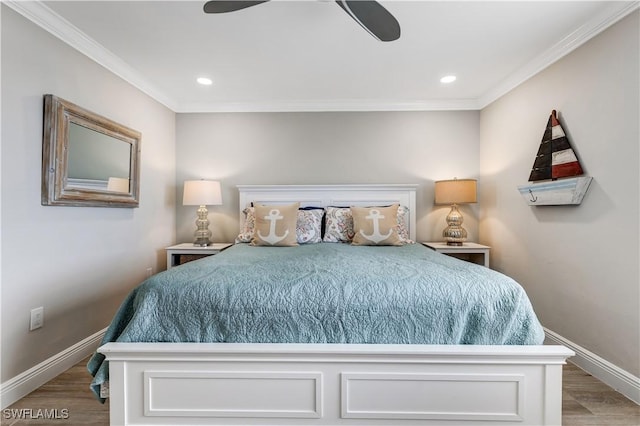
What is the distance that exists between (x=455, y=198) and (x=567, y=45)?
142 cm

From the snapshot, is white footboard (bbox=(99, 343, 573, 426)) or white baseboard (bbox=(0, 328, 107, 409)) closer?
white footboard (bbox=(99, 343, 573, 426))

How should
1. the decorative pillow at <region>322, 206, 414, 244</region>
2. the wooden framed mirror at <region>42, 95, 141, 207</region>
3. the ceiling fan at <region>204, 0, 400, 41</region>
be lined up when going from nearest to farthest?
1. the ceiling fan at <region>204, 0, 400, 41</region>
2. the wooden framed mirror at <region>42, 95, 141, 207</region>
3. the decorative pillow at <region>322, 206, 414, 244</region>

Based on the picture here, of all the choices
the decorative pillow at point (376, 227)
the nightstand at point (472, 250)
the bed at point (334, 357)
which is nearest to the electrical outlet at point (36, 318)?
the bed at point (334, 357)

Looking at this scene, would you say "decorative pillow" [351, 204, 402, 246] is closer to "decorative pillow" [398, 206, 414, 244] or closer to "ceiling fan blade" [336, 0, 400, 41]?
"decorative pillow" [398, 206, 414, 244]

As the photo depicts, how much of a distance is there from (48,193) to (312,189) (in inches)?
84.9

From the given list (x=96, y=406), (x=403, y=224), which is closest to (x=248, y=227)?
(x=403, y=224)

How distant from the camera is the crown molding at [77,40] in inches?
66.6

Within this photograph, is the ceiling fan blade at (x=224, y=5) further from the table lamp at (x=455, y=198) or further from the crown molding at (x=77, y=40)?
the table lamp at (x=455, y=198)

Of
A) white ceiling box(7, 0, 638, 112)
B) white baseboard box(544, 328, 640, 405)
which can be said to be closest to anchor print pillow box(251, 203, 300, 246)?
white ceiling box(7, 0, 638, 112)

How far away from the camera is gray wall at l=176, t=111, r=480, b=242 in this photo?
3.28 meters

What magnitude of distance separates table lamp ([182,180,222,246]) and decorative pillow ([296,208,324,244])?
946 mm

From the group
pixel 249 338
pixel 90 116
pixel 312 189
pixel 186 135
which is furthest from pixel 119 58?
pixel 249 338

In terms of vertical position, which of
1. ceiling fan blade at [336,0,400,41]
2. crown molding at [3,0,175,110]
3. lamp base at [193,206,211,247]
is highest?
crown molding at [3,0,175,110]

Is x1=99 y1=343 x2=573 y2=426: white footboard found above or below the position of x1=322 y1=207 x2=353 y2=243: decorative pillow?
below
